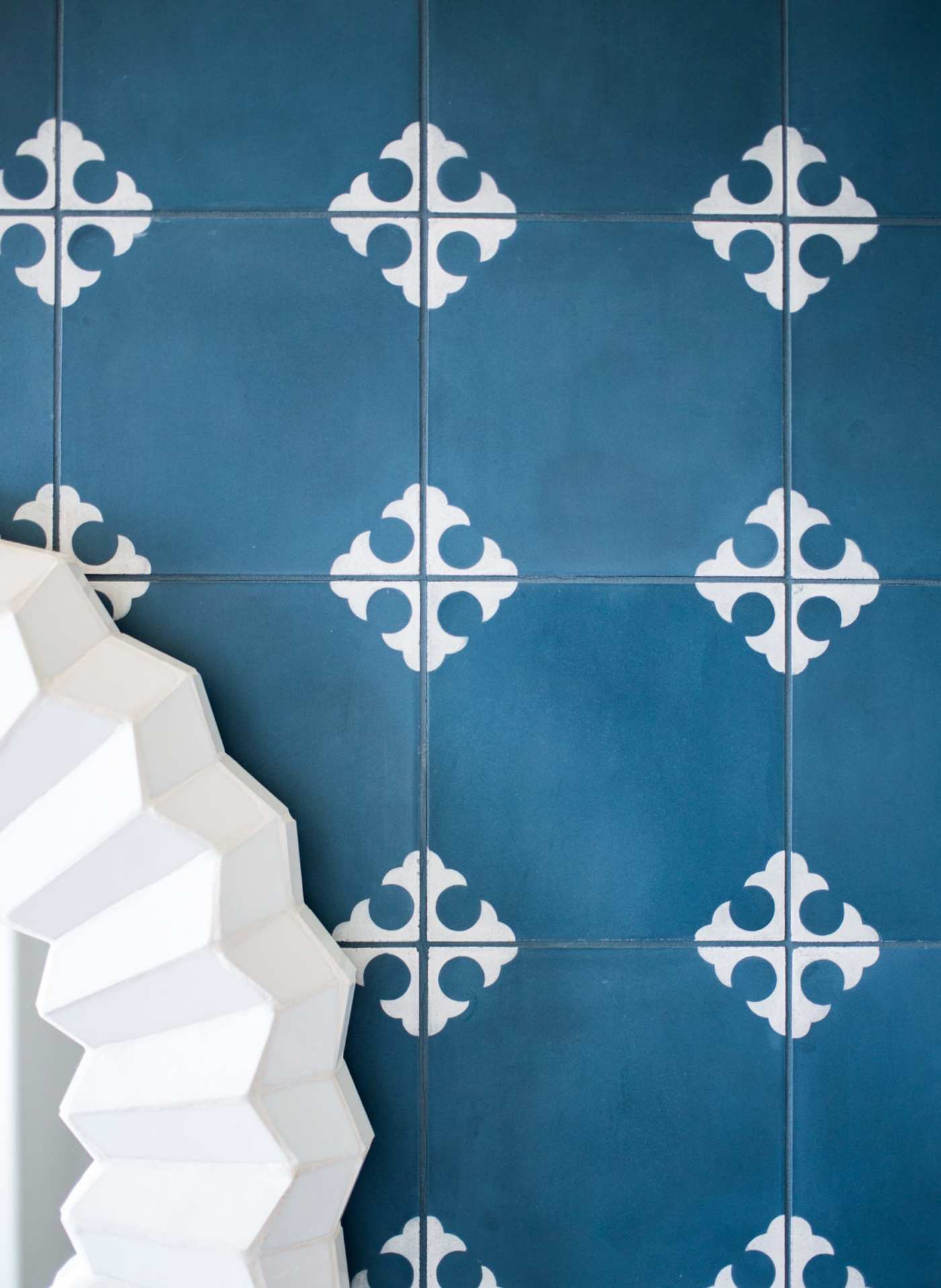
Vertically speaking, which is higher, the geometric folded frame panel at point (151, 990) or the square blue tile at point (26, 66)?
the square blue tile at point (26, 66)

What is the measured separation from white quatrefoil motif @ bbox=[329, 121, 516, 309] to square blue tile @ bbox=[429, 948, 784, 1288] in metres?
0.50

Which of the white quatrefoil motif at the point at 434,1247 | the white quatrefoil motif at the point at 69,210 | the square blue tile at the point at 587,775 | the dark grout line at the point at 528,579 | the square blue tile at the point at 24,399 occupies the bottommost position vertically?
the white quatrefoil motif at the point at 434,1247

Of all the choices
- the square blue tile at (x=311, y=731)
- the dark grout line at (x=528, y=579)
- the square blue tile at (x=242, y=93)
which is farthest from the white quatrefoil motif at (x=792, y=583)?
the square blue tile at (x=242, y=93)

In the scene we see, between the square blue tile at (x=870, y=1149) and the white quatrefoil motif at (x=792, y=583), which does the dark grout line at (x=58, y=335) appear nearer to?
the white quatrefoil motif at (x=792, y=583)

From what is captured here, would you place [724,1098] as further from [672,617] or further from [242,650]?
[242,650]

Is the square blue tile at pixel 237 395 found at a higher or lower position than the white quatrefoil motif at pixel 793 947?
higher

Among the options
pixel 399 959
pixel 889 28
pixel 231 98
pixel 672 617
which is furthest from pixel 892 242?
pixel 399 959

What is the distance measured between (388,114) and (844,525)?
0.45 m

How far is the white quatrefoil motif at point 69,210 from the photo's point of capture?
69 centimetres

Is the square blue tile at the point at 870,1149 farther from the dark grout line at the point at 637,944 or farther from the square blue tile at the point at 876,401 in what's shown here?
the square blue tile at the point at 876,401

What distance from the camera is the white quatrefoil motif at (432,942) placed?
0.69m

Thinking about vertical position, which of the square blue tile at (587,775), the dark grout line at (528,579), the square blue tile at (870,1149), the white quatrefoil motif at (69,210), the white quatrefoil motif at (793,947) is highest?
the white quatrefoil motif at (69,210)

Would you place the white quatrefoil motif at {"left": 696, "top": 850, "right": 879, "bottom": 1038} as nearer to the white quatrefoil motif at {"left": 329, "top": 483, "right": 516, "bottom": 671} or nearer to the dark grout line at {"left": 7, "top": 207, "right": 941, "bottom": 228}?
the white quatrefoil motif at {"left": 329, "top": 483, "right": 516, "bottom": 671}

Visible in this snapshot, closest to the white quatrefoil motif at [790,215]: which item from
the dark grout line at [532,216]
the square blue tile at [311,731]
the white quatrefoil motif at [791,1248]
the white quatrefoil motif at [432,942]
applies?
the dark grout line at [532,216]
